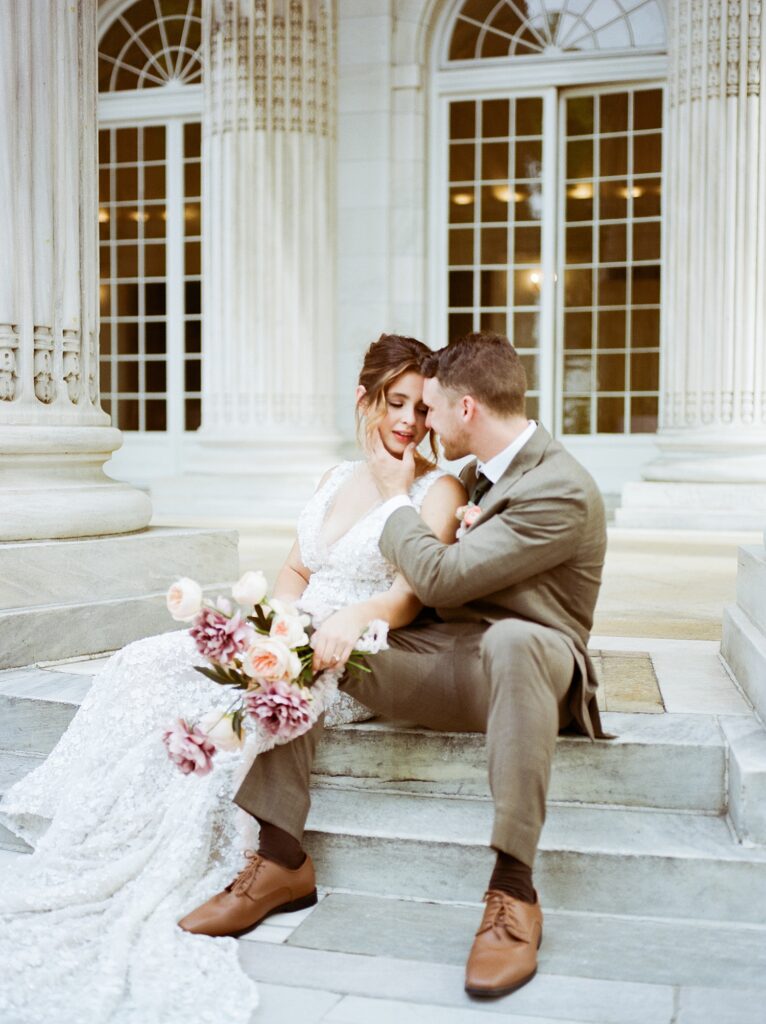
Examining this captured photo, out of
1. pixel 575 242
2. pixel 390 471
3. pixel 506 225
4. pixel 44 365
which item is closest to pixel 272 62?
pixel 506 225

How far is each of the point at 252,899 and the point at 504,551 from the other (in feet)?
3.39

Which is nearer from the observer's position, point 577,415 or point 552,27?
point 552,27

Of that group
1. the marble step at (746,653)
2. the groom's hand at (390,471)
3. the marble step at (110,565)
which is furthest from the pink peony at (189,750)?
the marble step at (110,565)

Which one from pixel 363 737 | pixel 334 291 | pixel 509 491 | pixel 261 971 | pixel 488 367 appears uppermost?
pixel 334 291

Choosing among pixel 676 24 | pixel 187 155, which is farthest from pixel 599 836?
pixel 187 155

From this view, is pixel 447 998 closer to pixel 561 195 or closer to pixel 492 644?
pixel 492 644

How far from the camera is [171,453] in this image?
1273 cm

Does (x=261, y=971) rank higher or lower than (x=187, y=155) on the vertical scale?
lower

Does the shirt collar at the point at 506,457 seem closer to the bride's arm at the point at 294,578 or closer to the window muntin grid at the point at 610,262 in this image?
the bride's arm at the point at 294,578

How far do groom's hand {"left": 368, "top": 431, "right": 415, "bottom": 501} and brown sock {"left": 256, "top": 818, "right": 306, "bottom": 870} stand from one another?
0.96m

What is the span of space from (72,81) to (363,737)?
2.91 meters

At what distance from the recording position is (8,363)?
471 centimetres

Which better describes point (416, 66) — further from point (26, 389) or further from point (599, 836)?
point (599, 836)

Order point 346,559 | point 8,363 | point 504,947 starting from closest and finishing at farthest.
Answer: point 504,947 → point 346,559 → point 8,363
